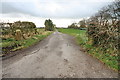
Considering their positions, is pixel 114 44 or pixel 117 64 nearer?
pixel 117 64

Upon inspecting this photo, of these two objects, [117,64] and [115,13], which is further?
[115,13]

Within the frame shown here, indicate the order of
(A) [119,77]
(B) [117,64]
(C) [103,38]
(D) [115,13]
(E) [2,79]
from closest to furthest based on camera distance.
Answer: (E) [2,79]
(A) [119,77]
(B) [117,64]
(C) [103,38]
(D) [115,13]

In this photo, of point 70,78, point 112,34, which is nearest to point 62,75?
point 70,78

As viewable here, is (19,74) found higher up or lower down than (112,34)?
lower down

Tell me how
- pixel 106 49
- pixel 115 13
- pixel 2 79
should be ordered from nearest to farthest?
1. pixel 2 79
2. pixel 106 49
3. pixel 115 13

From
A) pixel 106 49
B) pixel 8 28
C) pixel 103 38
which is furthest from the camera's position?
pixel 8 28

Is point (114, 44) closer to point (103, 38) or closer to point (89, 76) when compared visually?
point (103, 38)

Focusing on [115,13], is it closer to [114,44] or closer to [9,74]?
[114,44]

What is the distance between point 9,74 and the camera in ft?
13.4

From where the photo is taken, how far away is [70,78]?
3.77 metres

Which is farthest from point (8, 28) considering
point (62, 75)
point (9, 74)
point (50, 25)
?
point (50, 25)

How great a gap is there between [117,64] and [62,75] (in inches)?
126

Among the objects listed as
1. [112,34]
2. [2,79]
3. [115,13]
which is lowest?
[2,79]

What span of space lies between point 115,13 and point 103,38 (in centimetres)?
354
